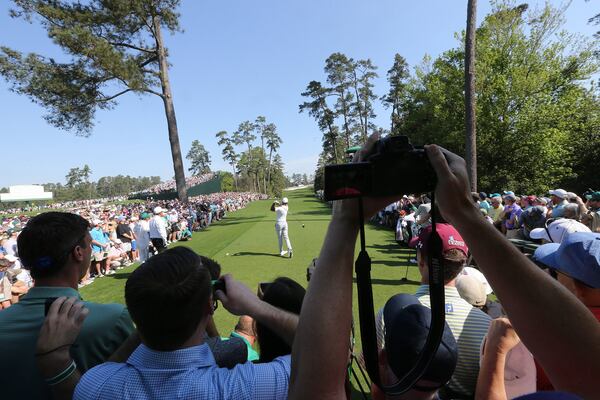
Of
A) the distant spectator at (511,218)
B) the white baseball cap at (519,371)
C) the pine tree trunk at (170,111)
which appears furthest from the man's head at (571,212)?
the pine tree trunk at (170,111)

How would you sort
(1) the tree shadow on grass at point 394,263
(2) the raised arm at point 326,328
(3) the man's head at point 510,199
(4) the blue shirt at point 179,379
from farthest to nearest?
(3) the man's head at point 510,199 < (1) the tree shadow on grass at point 394,263 < (4) the blue shirt at point 179,379 < (2) the raised arm at point 326,328

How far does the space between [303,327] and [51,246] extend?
1810mm

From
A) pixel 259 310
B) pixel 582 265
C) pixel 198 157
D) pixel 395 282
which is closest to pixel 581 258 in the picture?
pixel 582 265

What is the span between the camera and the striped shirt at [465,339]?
7.41 feet

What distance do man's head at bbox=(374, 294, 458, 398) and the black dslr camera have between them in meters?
0.88

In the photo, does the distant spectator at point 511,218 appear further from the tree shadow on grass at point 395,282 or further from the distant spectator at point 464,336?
the distant spectator at point 464,336

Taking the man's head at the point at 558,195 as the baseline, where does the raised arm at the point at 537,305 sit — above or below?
above

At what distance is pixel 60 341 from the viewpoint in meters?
1.49

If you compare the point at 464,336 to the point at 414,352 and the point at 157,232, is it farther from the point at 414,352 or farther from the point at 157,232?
the point at 157,232

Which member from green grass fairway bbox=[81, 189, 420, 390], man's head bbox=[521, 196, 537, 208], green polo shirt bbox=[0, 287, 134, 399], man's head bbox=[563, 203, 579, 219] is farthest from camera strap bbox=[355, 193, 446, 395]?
man's head bbox=[521, 196, 537, 208]

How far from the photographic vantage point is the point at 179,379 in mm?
1202

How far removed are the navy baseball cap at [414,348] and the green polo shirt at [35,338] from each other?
4.69 ft

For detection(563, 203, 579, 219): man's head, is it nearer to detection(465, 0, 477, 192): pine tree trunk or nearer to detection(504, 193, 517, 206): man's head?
detection(504, 193, 517, 206): man's head

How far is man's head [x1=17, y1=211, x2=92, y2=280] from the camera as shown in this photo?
1896mm
